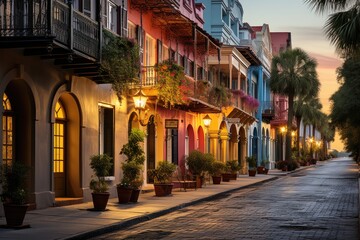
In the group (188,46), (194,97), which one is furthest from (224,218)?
(188,46)

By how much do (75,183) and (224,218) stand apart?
199 inches

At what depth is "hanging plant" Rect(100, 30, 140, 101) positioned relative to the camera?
19797 mm

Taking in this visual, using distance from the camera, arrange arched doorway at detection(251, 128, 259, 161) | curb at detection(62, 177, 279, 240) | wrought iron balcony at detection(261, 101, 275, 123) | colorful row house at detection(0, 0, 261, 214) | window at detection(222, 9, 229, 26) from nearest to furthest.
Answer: curb at detection(62, 177, 279, 240), colorful row house at detection(0, 0, 261, 214), window at detection(222, 9, 229, 26), arched doorway at detection(251, 128, 259, 161), wrought iron balcony at detection(261, 101, 275, 123)

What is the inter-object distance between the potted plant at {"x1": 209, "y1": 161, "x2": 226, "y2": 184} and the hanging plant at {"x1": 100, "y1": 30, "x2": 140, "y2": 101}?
35.6 feet

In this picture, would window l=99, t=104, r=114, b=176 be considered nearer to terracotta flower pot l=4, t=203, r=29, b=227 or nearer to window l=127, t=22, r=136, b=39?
window l=127, t=22, r=136, b=39

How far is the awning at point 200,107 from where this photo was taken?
97.9ft

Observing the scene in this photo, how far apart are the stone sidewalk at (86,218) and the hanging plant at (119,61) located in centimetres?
352

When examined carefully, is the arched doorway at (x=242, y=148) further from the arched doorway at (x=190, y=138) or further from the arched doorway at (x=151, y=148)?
the arched doorway at (x=151, y=148)

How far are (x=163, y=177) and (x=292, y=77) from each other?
123 feet

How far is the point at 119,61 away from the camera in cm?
2000

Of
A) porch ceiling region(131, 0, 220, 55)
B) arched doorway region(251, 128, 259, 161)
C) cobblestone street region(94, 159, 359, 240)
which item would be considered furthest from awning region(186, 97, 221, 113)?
arched doorway region(251, 128, 259, 161)

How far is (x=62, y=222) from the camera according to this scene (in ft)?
50.2

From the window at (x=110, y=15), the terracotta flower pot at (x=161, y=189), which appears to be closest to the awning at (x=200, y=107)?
the terracotta flower pot at (x=161, y=189)

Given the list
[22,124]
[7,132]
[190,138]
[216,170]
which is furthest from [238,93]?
[7,132]
